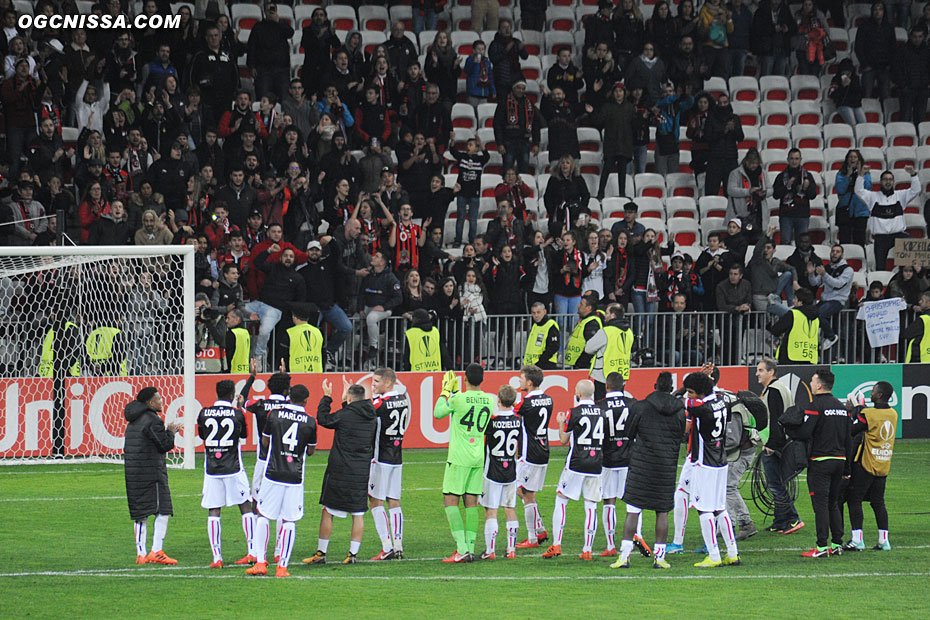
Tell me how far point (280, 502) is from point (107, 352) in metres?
7.27

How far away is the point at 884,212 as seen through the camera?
88.4 feet

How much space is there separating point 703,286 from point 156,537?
13.3 m

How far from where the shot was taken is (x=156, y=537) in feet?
45.1

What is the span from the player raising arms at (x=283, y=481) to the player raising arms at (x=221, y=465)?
1.65ft

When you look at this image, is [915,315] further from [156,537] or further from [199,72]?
[156,537]

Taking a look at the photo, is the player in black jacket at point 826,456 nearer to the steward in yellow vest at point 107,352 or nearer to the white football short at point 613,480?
the white football short at point 613,480

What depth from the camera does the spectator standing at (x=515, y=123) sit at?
25.9m

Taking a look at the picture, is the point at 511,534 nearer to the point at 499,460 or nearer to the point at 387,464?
the point at 499,460

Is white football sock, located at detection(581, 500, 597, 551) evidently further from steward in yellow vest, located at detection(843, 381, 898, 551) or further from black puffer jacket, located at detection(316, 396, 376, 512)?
steward in yellow vest, located at detection(843, 381, 898, 551)

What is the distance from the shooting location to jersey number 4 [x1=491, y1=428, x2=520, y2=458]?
45.7ft

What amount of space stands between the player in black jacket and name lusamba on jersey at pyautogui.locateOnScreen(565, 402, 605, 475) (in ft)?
7.00

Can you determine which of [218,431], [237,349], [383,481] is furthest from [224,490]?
[237,349]

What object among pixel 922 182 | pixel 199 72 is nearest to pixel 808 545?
pixel 199 72

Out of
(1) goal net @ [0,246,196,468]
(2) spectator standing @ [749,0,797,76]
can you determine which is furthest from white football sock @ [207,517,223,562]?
(2) spectator standing @ [749,0,797,76]
